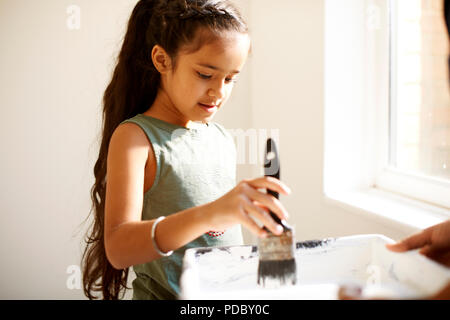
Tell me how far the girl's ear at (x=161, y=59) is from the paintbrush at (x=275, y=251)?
1.30 ft

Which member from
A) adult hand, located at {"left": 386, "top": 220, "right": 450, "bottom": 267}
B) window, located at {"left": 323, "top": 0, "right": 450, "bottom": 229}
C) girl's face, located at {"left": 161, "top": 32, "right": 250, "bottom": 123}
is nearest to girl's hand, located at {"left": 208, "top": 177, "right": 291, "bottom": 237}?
adult hand, located at {"left": 386, "top": 220, "right": 450, "bottom": 267}

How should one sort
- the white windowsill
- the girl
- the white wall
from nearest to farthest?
the girl < the white windowsill < the white wall

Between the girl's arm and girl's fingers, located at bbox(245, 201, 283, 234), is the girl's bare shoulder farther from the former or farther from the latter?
girl's fingers, located at bbox(245, 201, 283, 234)

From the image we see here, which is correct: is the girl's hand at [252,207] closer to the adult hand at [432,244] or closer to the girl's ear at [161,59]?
the adult hand at [432,244]

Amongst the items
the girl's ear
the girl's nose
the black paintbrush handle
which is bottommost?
the black paintbrush handle

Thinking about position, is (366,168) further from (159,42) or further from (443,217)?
(159,42)

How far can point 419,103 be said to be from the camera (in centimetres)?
136

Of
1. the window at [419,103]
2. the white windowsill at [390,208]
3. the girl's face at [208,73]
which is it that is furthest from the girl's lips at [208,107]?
the window at [419,103]

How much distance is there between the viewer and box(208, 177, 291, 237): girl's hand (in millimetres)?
566

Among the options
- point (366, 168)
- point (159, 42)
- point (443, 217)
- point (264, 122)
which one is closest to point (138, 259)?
point (159, 42)

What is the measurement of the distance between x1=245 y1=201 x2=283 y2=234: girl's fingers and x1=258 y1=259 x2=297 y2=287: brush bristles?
0.16 ft

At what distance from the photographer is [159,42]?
0.93 m

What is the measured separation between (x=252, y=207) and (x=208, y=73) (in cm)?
33

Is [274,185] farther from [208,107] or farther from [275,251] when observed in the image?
[208,107]
